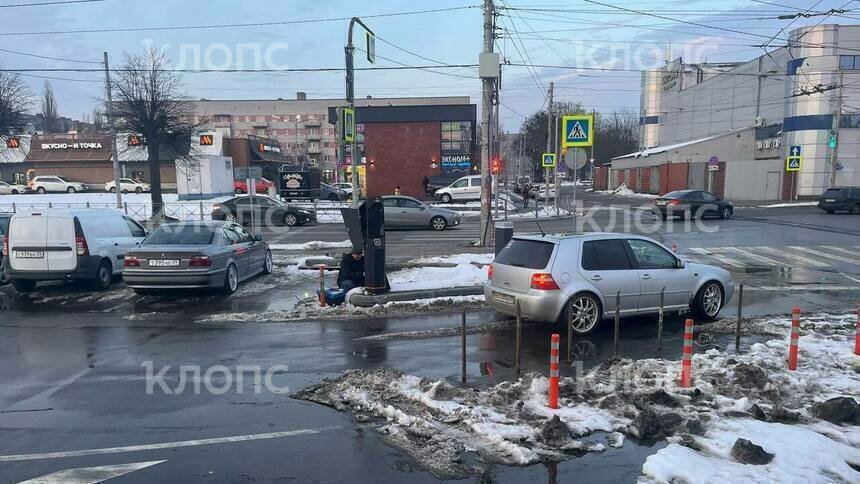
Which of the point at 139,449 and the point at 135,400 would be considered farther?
the point at 135,400

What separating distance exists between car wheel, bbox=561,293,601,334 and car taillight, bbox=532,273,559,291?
418 mm

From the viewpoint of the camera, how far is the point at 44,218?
1150 cm

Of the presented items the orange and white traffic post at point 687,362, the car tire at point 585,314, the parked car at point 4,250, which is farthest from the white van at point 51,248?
the orange and white traffic post at point 687,362

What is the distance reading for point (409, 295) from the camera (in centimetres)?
1072

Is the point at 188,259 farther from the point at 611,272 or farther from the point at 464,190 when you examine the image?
the point at 464,190

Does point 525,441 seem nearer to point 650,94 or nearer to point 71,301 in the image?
point 71,301

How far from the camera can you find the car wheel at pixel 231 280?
452 inches

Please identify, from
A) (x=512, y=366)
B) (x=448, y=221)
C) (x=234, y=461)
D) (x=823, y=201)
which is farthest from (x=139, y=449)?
(x=823, y=201)

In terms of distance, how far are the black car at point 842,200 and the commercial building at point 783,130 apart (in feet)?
22.2

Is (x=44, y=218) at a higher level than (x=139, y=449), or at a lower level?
higher

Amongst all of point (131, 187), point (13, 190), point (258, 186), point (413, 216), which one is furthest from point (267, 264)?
point (13, 190)

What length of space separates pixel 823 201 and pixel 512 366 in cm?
3465

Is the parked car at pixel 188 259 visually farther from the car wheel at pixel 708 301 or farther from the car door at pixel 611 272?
the car wheel at pixel 708 301

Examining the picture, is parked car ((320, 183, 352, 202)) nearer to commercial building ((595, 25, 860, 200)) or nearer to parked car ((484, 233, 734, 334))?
commercial building ((595, 25, 860, 200))
